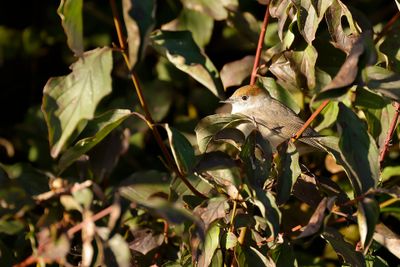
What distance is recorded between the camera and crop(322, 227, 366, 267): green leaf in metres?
2.21

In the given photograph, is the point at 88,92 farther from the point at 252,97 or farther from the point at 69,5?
the point at 252,97

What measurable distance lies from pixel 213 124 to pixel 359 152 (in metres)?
0.45

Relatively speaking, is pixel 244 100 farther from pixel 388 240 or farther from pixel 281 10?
pixel 388 240

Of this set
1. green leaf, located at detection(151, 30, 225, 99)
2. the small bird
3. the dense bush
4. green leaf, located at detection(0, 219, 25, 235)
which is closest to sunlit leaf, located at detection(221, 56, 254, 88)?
the dense bush

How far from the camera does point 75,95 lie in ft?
7.46

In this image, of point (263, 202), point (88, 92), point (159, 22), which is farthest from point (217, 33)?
point (263, 202)

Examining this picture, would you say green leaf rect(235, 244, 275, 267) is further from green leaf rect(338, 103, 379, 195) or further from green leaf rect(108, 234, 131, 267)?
green leaf rect(108, 234, 131, 267)

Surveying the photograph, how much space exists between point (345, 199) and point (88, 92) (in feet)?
2.81

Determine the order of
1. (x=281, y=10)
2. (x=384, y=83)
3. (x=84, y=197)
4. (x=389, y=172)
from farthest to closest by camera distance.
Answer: (x=389, y=172), (x=281, y=10), (x=384, y=83), (x=84, y=197)

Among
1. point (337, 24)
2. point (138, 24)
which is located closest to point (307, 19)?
point (337, 24)

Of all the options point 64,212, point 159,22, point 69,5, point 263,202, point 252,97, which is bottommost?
point 252,97

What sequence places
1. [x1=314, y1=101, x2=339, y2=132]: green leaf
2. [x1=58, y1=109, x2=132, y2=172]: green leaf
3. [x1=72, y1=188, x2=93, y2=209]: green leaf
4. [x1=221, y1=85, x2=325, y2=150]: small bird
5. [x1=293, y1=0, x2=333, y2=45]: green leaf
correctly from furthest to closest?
[x1=221, y1=85, x2=325, y2=150]: small bird
[x1=314, y1=101, x2=339, y2=132]: green leaf
[x1=293, y1=0, x2=333, y2=45]: green leaf
[x1=58, y1=109, x2=132, y2=172]: green leaf
[x1=72, y1=188, x2=93, y2=209]: green leaf

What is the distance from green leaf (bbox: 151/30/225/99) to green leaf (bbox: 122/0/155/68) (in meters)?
0.62

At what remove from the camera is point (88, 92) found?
2.26 m
